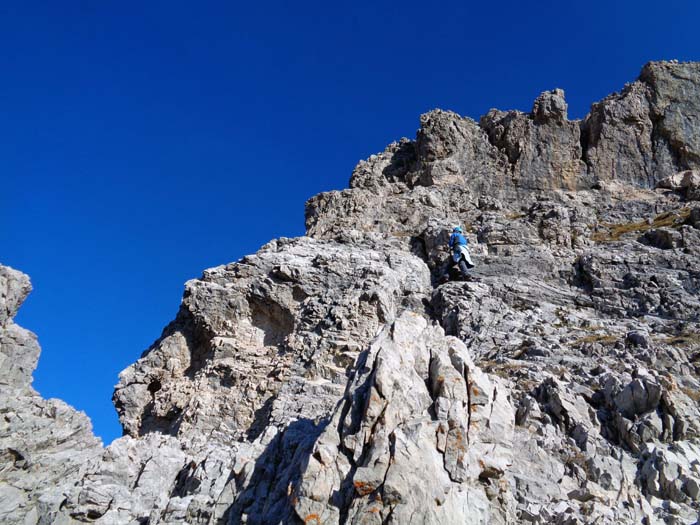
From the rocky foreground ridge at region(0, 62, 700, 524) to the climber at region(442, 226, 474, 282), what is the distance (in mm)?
1228

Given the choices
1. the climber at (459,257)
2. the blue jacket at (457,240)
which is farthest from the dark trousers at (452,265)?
the blue jacket at (457,240)

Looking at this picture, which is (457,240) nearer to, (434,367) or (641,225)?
(641,225)

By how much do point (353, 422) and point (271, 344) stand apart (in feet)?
50.4

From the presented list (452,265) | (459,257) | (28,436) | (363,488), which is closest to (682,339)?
(459,257)

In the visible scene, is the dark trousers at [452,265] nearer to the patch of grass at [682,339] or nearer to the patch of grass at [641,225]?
the patch of grass at [641,225]

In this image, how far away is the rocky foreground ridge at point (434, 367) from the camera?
1700 centimetres

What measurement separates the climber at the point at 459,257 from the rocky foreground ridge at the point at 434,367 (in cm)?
123

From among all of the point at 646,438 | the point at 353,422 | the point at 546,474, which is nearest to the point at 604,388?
the point at 646,438

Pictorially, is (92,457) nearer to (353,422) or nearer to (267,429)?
(267,429)

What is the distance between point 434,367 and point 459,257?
17.4m

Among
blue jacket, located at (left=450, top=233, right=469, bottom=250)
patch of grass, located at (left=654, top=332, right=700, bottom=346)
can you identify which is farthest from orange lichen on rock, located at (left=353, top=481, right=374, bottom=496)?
blue jacket, located at (left=450, top=233, right=469, bottom=250)

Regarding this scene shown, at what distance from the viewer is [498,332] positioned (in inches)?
1198

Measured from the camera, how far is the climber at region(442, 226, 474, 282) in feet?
118

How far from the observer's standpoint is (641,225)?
40.0 metres
